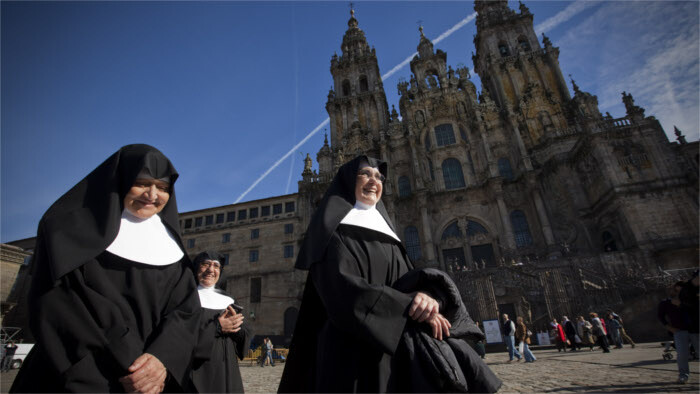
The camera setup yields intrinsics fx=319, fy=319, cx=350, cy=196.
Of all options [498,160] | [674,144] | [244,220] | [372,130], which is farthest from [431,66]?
[244,220]

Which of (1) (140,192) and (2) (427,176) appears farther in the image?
(2) (427,176)

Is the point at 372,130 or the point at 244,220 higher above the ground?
the point at 372,130

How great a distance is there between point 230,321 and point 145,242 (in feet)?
5.28

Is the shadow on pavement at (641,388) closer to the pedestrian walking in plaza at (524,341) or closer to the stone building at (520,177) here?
the pedestrian walking in plaza at (524,341)

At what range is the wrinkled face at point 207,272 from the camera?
4410 millimetres

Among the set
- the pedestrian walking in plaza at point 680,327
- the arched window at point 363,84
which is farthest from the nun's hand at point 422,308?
the arched window at point 363,84

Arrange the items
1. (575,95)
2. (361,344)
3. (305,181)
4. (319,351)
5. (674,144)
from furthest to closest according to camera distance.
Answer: (305,181), (575,95), (674,144), (319,351), (361,344)

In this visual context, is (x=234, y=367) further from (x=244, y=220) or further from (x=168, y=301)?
(x=244, y=220)

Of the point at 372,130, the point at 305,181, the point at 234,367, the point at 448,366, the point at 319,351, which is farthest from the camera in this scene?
the point at 372,130

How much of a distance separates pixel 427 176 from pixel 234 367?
25.5 metres

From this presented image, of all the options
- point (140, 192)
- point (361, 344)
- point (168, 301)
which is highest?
point (140, 192)

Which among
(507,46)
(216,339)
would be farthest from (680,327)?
(507,46)

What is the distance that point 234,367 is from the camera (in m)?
3.59

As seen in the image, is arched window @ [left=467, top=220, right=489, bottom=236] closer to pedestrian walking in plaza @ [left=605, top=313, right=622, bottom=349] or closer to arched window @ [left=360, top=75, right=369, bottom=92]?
pedestrian walking in plaza @ [left=605, top=313, right=622, bottom=349]
